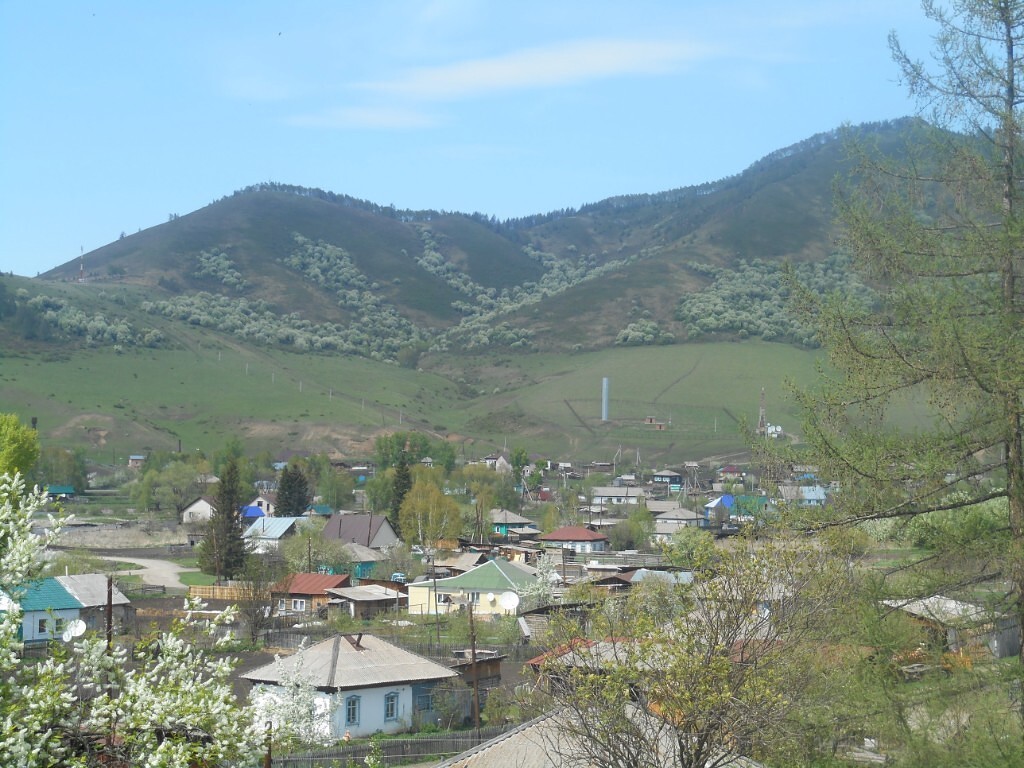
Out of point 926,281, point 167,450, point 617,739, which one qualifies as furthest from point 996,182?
point 167,450

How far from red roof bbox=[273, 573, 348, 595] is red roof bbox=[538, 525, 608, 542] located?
A: 2172 centimetres

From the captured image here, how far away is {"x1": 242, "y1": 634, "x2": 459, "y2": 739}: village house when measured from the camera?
2619cm

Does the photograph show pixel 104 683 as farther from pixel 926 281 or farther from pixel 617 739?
pixel 926 281

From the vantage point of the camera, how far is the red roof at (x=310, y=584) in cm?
4891

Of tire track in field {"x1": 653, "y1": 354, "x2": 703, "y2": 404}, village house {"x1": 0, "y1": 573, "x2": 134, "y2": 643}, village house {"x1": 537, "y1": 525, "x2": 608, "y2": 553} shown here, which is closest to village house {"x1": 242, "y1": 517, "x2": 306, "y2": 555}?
village house {"x1": 537, "y1": 525, "x2": 608, "y2": 553}

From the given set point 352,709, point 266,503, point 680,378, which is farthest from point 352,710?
point 680,378

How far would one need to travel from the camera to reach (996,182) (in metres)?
11.2

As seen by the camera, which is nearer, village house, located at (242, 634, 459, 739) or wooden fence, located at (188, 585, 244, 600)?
village house, located at (242, 634, 459, 739)

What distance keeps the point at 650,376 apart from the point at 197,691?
466 feet

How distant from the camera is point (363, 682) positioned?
2697 centimetres

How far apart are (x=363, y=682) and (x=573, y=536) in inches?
1750

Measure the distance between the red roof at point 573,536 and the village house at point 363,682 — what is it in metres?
41.1

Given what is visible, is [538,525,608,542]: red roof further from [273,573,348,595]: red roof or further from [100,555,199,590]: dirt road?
[100,555,199,590]: dirt road

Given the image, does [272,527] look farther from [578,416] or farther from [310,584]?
[578,416]
